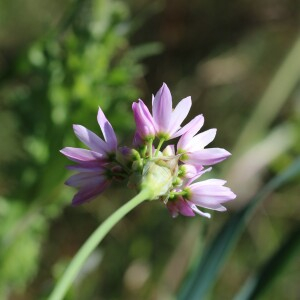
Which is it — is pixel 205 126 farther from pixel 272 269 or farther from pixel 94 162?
pixel 94 162

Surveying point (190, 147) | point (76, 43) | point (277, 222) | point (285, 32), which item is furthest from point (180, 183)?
point (285, 32)

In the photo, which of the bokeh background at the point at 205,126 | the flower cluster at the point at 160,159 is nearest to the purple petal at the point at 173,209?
the flower cluster at the point at 160,159

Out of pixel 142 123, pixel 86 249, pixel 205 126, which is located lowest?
pixel 86 249

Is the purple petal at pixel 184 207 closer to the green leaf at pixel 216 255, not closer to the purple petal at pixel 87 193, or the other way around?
the purple petal at pixel 87 193

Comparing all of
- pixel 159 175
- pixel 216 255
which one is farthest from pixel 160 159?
pixel 216 255

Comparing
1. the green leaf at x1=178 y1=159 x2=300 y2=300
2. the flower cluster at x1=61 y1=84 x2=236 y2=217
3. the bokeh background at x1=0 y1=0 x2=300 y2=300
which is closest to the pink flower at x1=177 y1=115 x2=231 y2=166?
the flower cluster at x1=61 y1=84 x2=236 y2=217

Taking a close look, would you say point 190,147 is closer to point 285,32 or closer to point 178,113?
→ point 178,113
